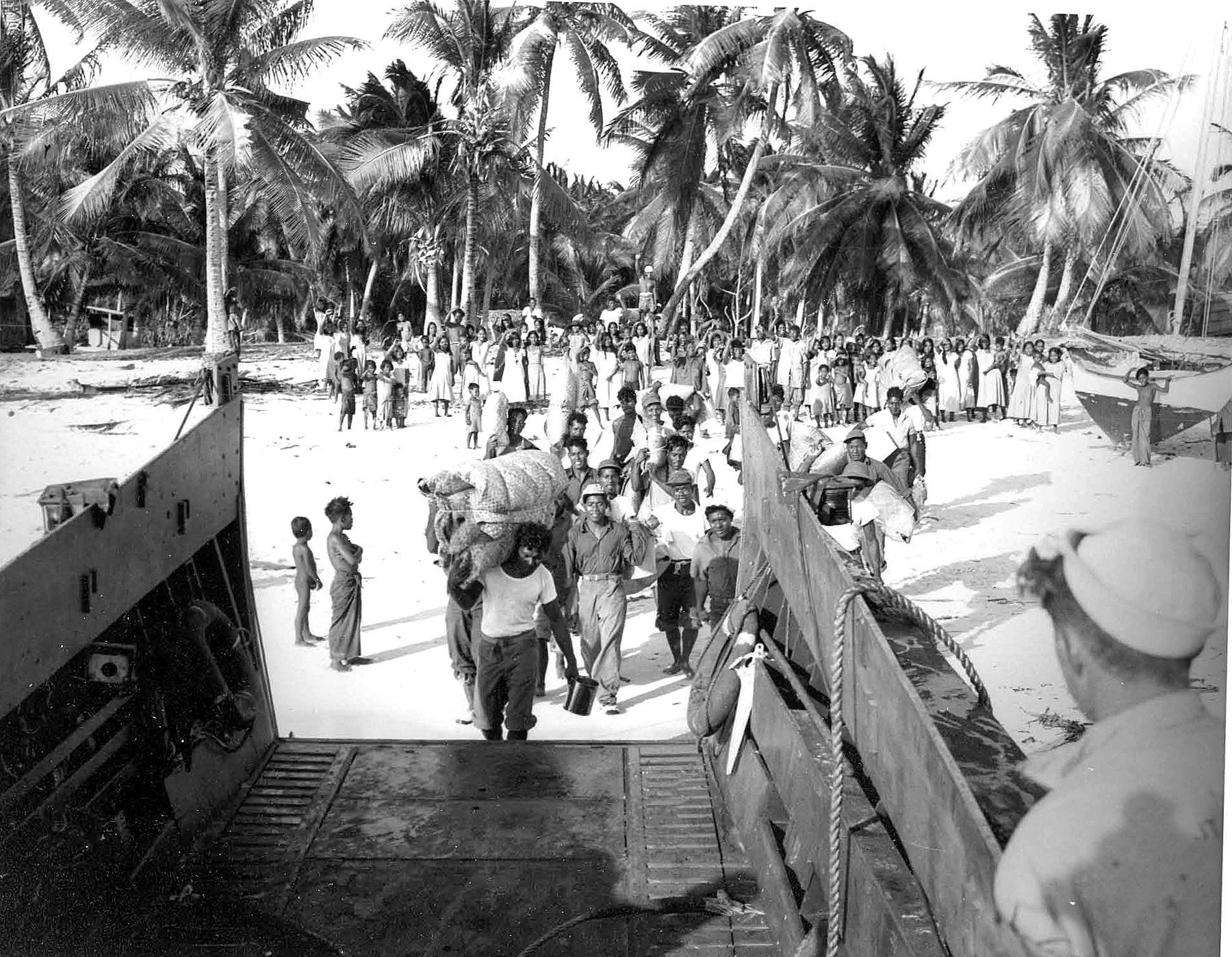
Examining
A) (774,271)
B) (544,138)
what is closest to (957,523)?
(774,271)

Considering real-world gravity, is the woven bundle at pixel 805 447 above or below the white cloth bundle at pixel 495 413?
below

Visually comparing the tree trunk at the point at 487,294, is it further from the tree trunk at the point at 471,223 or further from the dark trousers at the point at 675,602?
the dark trousers at the point at 675,602

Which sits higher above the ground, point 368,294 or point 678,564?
point 368,294

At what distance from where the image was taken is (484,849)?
9.15 feet

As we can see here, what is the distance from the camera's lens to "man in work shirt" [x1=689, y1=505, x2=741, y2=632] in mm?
5508

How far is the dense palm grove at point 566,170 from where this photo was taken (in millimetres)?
4621

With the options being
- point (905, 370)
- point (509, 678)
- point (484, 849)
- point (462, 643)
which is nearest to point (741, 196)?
point (462, 643)

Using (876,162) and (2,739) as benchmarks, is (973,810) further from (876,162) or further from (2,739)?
(876,162)

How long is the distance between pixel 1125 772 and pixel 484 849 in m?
1.84

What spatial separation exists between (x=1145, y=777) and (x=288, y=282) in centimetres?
1042

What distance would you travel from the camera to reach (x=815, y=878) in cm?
212

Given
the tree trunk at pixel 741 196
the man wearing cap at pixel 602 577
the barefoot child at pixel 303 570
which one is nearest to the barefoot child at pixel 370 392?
the barefoot child at pixel 303 570

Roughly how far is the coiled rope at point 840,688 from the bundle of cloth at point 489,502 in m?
1.85

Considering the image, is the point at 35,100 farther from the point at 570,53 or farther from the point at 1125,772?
the point at 1125,772
